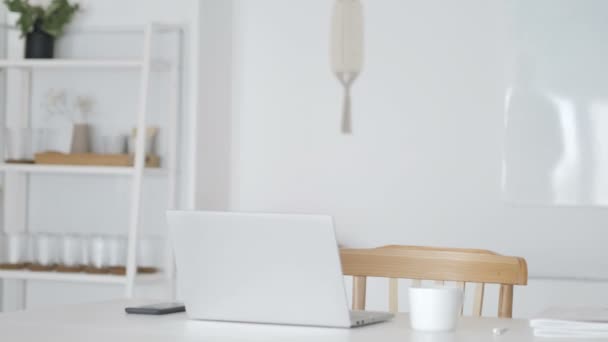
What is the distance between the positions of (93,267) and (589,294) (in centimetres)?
173

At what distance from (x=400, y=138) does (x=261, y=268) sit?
196 centimetres

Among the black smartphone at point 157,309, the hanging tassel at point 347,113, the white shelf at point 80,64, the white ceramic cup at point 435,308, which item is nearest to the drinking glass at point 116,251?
the white shelf at point 80,64

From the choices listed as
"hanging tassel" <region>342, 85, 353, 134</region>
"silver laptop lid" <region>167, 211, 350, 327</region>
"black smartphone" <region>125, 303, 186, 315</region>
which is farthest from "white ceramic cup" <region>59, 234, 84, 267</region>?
"silver laptop lid" <region>167, 211, 350, 327</region>

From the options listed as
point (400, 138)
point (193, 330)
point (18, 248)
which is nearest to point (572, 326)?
point (193, 330)

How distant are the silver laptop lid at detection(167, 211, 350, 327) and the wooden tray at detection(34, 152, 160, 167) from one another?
5.99ft

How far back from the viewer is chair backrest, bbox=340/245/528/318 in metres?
2.00

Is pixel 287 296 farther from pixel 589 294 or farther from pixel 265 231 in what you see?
pixel 589 294

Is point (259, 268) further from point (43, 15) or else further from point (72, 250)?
point (43, 15)

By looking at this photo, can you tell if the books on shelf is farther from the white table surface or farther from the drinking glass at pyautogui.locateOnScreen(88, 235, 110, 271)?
the drinking glass at pyautogui.locateOnScreen(88, 235, 110, 271)

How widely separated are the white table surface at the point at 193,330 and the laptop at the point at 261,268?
0.02 meters

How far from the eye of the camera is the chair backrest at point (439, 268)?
6.56ft

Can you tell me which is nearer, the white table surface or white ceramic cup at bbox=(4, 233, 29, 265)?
the white table surface

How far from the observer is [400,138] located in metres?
3.50

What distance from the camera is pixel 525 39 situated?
3381mm
